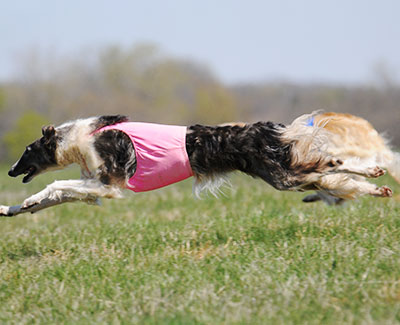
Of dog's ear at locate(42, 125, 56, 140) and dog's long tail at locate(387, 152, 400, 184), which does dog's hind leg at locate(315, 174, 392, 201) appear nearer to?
dog's long tail at locate(387, 152, 400, 184)

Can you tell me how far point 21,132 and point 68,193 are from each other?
2354 cm

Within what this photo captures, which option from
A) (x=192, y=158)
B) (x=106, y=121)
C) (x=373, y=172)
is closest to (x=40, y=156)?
(x=106, y=121)

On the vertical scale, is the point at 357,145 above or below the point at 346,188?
above

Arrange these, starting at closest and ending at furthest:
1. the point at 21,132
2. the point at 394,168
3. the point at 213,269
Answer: the point at 213,269
the point at 394,168
the point at 21,132

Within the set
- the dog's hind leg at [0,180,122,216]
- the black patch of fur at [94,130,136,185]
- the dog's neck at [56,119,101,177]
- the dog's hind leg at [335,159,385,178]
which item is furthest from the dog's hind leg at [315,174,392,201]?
the dog's neck at [56,119,101,177]

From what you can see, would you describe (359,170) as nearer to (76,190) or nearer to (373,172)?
(373,172)

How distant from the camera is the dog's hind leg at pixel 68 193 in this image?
5371mm

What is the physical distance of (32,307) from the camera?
398cm

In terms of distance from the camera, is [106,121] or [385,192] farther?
[106,121]

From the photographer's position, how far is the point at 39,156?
5.83m

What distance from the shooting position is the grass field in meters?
3.54

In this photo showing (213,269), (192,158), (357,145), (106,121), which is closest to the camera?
(213,269)

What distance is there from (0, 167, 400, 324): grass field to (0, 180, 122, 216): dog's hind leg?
0.48m

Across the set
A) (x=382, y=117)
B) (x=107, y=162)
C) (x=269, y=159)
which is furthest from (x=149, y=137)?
(x=382, y=117)
